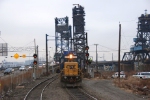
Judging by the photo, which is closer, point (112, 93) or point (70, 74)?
point (112, 93)

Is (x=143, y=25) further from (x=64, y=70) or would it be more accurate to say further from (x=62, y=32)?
(x=64, y=70)

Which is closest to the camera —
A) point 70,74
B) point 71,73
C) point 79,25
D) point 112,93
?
point 112,93

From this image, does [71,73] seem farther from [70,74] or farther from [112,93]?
[112,93]

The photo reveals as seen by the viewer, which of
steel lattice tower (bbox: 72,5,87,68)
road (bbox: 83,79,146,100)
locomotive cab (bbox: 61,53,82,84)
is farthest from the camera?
steel lattice tower (bbox: 72,5,87,68)

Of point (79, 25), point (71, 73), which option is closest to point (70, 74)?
point (71, 73)

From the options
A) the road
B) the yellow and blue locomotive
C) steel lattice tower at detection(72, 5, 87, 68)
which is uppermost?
steel lattice tower at detection(72, 5, 87, 68)

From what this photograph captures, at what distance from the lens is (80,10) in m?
88.1

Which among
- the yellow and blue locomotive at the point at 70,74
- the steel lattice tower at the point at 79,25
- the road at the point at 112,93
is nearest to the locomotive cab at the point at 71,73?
the yellow and blue locomotive at the point at 70,74

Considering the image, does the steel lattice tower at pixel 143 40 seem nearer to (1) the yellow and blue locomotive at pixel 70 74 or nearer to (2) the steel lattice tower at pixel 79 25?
(2) the steel lattice tower at pixel 79 25

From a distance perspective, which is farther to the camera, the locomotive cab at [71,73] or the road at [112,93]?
the locomotive cab at [71,73]

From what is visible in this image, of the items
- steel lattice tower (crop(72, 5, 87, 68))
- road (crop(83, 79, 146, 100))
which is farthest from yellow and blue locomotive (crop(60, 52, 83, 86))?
steel lattice tower (crop(72, 5, 87, 68))

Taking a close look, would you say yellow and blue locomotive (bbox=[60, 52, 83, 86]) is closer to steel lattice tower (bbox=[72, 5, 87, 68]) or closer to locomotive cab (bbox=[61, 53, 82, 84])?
locomotive cab (bbox=[61, 53, 82, 84])

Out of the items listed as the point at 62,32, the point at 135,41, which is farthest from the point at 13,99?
the point at 135,41

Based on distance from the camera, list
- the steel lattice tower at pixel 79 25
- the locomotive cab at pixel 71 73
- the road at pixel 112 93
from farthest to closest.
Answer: the steel lattice tower at pixel 79 25
the locomotive cab at pixel 71 73
the road at pixel 112 93
